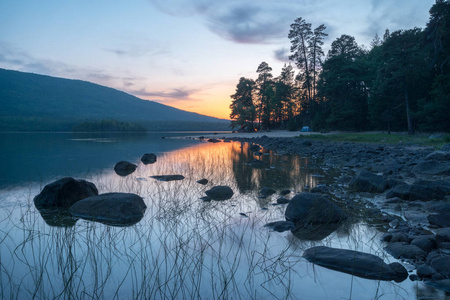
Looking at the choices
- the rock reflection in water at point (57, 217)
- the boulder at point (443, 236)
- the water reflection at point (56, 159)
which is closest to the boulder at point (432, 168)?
the boulder at point (443, 236)

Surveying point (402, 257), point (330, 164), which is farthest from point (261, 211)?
point (330, 164)

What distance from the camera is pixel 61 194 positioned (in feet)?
24.3

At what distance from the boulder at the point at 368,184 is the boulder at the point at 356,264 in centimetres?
452

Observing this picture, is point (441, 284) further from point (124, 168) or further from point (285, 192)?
point (124, 168)

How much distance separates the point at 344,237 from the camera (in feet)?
17.2

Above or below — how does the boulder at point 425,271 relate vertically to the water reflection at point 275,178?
above

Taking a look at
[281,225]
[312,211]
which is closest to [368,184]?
[312,211]

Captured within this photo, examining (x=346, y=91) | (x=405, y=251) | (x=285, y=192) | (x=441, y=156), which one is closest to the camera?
(x=405, y=251)

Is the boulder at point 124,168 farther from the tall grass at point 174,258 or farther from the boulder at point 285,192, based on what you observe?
the boulder at point 285,192

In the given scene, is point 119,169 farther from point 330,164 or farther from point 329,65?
point 329,65

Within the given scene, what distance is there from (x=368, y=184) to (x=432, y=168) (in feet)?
11.5

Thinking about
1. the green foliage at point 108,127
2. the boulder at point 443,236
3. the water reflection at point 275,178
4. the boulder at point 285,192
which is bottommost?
the water reflection at point 275,178

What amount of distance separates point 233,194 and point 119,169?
7877 mm

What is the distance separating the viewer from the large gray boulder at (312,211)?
5910 mm
